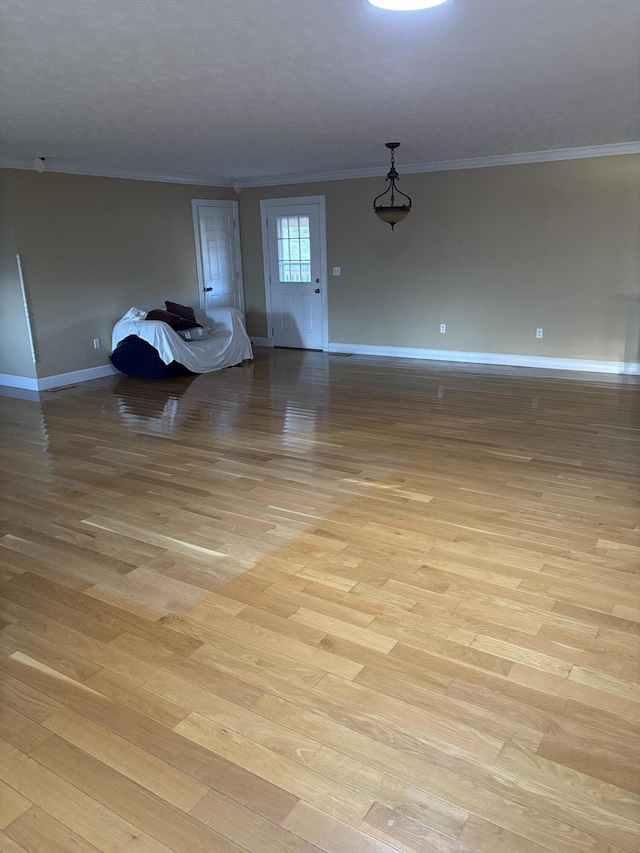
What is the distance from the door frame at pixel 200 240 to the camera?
27.7ft

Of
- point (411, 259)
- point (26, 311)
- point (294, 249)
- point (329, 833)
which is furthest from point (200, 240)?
point (329, 833)

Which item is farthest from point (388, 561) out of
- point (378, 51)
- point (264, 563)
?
point (378, 51)

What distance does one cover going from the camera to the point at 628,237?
6.57 m

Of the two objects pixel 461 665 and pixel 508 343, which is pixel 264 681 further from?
pixel 508 343

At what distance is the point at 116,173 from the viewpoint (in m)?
7.22

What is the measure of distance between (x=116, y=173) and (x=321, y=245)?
9.10 ft

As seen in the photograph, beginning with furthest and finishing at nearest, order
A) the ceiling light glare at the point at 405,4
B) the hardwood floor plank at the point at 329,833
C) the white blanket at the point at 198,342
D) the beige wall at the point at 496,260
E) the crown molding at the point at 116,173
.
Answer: the white blanket at the point at 198,342 → the beige wall at the point at 496,260 → the crown molding at the point at 116,173 → the ceiling light glare at the point at 405,4 → the hardwood floor plank at the point at 329,833

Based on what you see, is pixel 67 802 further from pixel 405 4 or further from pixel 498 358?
pixel 498 358

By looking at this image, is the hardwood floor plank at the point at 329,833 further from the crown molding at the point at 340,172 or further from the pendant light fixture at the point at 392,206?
the crown molding at the point at 340,172

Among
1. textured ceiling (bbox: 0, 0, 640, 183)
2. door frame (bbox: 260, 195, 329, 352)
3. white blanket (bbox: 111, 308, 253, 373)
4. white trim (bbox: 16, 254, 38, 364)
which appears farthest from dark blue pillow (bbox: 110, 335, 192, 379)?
door frame (bbox: 260, 195, 329, 352)

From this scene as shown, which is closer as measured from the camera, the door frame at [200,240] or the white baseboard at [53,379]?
the white baseboard at [53,379]

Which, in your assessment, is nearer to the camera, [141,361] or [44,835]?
[44,835]

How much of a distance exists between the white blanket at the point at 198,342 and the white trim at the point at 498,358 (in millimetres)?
1482

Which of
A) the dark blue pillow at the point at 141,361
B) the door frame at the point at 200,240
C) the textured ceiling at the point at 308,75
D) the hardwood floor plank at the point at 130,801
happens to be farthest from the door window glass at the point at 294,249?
the hardwood floor plank at the point at 130,801
